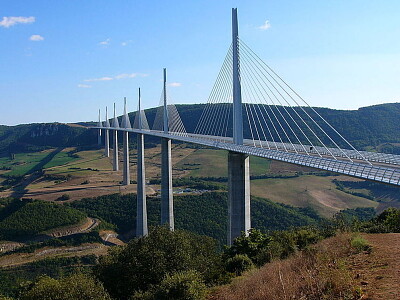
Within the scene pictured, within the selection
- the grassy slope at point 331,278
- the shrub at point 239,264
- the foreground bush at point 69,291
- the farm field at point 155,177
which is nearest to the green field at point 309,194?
the farm field at point 155,177

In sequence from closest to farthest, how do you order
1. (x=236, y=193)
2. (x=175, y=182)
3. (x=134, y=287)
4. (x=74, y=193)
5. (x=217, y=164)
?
(x=134, y=287)
(x=236, y=193)
(x=74, y=193)
(x=175, y=182)
(x=217, y=164)

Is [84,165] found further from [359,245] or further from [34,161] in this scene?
[359,245]

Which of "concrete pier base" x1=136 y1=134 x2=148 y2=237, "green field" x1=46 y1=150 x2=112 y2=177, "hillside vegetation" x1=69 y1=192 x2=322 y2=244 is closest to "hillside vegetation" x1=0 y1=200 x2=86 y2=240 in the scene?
"hillside vegetation" x1=69 y1=192 x2=322 y2=244

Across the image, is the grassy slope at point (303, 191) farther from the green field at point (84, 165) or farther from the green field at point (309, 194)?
the green field at point (84, 165)

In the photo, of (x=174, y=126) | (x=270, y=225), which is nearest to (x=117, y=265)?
(x=174, y=126)

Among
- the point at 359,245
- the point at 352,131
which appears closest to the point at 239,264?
the point at 359,245

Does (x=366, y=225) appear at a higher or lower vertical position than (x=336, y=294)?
lower

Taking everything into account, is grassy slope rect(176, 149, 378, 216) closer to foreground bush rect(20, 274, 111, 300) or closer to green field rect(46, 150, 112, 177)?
green field rect(46, 150, 112, 177)

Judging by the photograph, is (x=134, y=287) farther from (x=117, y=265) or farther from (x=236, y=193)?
(x=236, y=193)
